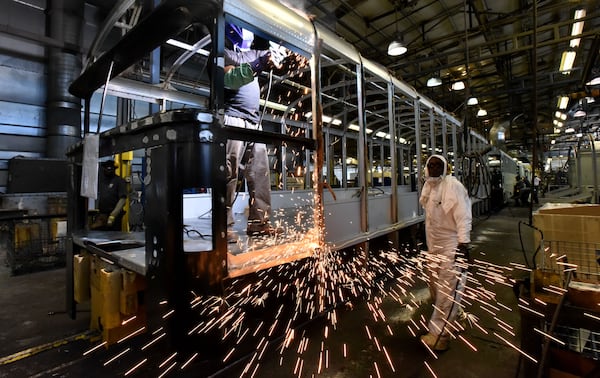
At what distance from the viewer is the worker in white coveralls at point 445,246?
2734mm

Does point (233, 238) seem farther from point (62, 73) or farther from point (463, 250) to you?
point (62, 73)

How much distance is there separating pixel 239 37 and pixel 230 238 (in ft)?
5.72

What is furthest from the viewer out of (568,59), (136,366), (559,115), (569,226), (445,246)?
(559,115)

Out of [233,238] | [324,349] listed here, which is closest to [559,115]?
[324,349]

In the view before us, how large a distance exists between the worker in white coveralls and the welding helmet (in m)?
2.13

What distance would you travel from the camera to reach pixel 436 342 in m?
2.64

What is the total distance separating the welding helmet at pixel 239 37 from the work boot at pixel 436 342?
312 centimetres

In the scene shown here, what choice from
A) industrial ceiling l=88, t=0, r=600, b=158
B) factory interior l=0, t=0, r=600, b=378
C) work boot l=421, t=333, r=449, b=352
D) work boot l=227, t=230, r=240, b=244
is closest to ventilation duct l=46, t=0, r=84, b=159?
factory interior l=0, t=0, r=600, b=378

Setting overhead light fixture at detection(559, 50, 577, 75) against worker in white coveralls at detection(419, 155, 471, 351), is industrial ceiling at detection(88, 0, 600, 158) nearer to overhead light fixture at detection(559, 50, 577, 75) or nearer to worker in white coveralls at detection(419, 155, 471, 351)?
overhead light fixture at detection(559, 50, 577, 75)

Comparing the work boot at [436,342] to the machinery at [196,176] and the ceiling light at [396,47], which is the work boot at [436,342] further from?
the ceiling light at [396,47]

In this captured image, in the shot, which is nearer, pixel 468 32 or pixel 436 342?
pixel 436 342

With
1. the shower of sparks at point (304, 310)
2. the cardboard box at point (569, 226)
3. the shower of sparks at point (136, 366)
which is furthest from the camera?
the shower of sparks at point (136, 366)

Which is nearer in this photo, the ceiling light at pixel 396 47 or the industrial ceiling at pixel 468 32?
the ceiling light at pixel 396 47

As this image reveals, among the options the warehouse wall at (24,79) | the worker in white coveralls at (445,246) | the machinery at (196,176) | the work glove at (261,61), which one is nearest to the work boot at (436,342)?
the worker in white coveralls at (445,246)
